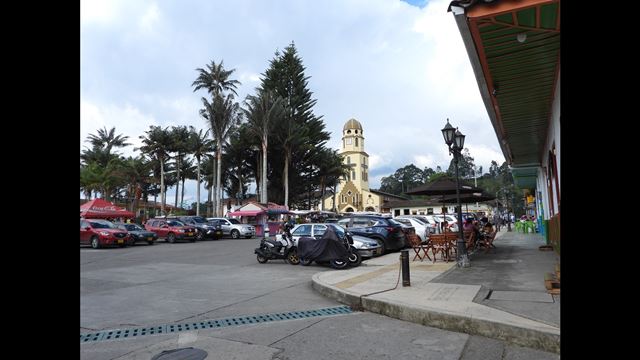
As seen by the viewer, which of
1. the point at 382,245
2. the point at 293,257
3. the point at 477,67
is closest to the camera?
the point at 477,67

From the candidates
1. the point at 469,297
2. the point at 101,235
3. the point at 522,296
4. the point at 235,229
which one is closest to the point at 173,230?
the point at 235,229

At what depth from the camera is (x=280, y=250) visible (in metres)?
15.3

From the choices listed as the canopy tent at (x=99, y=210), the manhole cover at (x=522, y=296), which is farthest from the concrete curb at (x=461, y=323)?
the canopy tent at (x=99, y=210)

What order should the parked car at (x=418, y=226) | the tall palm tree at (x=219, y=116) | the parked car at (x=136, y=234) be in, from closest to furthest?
the parked car at (x=418, y=226)
the parked car at (x=136, y=234)
the tall palm tree at (x=219, y=116)

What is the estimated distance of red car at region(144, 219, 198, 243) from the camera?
1156 inches

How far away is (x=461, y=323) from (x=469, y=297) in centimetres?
144

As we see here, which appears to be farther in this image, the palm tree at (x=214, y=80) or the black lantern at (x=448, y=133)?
the palm tree at (x=214, y=80)

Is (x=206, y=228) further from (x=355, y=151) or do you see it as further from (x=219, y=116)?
(x=355, y=151)

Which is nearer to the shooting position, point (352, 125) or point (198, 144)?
point (198, 144)

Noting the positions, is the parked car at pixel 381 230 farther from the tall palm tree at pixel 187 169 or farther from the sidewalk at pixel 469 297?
the tall palm tree at pixel 187 169

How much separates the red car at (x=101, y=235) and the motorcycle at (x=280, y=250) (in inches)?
469

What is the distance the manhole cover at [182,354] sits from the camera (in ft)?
16.2
